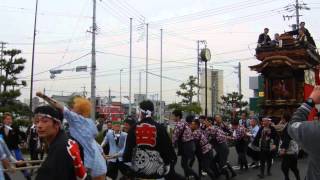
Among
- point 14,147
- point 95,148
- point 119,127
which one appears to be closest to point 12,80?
point 14,147

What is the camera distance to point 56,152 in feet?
12.5

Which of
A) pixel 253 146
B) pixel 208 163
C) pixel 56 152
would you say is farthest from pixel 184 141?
pixel 56 152

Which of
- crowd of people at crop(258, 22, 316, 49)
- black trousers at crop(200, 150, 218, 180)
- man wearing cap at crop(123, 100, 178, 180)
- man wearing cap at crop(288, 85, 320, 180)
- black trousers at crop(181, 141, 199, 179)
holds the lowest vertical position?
black trousers at crop(200, 150, 218, 180)

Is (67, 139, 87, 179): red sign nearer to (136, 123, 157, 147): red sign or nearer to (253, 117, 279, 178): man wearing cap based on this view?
(136, 123, 157, 147): red sign

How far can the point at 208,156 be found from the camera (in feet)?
45.5

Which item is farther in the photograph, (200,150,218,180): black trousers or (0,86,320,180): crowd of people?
(200,150,218,180): black trousers

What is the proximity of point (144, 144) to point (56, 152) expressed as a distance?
3.48 m

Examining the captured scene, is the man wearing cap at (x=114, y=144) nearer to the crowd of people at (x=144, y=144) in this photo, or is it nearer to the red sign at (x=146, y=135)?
the crowd of people at (x=144, y=144)

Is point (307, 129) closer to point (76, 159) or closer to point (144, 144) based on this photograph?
point (76, 159)

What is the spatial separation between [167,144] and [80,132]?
4.42 feet

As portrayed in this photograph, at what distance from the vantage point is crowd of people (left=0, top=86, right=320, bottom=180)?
3982 millimetres

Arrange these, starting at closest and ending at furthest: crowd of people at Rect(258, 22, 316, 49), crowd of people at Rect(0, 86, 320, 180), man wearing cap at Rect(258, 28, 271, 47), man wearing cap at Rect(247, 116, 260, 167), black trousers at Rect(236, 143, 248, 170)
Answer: crowd of people at Rect(0, 86, 320, 180) < man wearing cap at Rect(247, 116, 260, 167) < black trousers at Rect(236, 143, 248, 170) < crowd of people at Rect(258, 22, 316, 49) < man wearing cap at Rect(258, 28, 271, 47)

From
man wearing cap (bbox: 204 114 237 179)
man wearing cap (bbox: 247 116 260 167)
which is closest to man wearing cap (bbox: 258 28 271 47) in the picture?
man wearing cap (bbox: 247 116 260 167)

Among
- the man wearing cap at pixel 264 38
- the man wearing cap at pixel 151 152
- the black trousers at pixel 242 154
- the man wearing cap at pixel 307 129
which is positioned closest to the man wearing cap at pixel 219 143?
the black trousers at pixel 242 154
